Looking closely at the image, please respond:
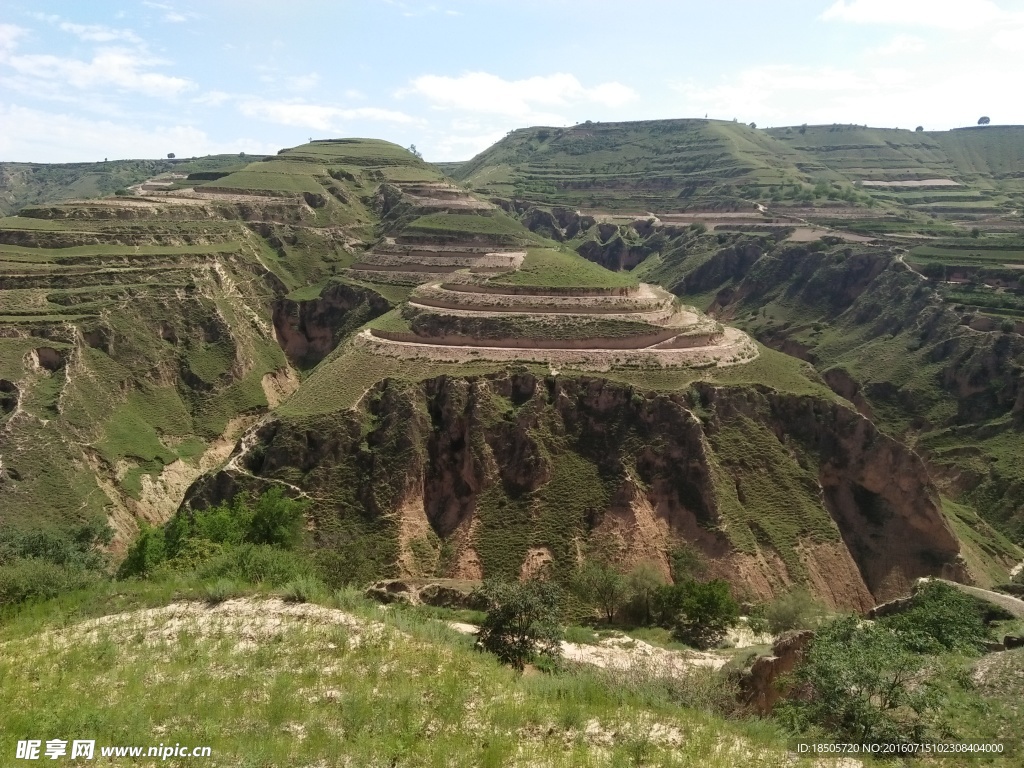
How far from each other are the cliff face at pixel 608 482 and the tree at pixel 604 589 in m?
6.01

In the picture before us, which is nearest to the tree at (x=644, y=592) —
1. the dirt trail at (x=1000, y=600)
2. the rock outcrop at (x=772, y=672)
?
the rock outcrop at (x=772, y=672)

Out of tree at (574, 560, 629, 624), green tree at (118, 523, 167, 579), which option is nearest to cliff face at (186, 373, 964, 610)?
tree at (574, 560, 629, 624)

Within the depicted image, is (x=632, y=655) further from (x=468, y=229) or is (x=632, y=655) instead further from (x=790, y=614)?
(x=468, y=229)

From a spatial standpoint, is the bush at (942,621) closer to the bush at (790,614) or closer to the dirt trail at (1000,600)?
the dirt trail at (1000,600)

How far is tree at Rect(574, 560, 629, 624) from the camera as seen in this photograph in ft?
145

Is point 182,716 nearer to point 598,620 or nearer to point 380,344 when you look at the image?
point 598,620

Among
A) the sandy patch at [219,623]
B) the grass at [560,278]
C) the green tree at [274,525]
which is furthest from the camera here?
the grass at [560,278]

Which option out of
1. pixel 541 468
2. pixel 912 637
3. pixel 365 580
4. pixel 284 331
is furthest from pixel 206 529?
pixel 284 331

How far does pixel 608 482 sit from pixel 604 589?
12999 mm

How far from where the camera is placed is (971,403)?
300ft

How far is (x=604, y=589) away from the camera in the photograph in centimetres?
4447

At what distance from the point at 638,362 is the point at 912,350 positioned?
61.7 metres

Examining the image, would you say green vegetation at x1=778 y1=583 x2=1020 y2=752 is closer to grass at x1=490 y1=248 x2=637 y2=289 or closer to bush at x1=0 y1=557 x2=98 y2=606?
bush at x1=0 y1=557 x2=98 y2=606

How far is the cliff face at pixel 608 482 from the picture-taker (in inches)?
2092
